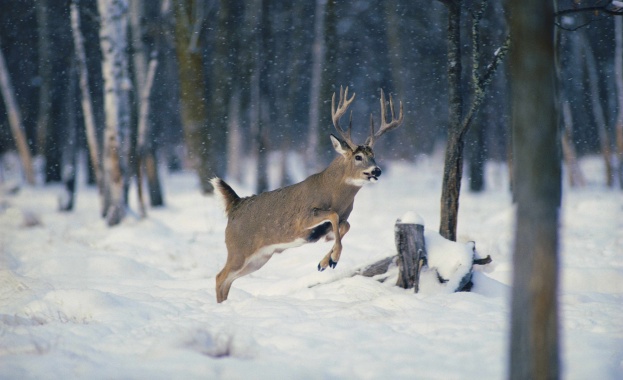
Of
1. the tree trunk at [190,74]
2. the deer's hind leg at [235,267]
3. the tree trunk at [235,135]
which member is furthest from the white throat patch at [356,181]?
the tree trunk at [235,135]

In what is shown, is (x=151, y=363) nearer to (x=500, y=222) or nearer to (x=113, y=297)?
(x=113, y=297)

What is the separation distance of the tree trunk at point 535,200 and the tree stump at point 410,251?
314 centimetres

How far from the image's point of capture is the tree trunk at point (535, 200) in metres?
3.34

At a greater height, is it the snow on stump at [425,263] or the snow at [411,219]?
the snow at [411,219]

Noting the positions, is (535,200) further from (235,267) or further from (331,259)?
(235,267)

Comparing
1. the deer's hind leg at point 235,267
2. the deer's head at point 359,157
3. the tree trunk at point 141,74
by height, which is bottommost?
the deer's hind leg at point 235,267

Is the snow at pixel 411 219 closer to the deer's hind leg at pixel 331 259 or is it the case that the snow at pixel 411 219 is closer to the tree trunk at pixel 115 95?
the deer's hind leg at pixel 331 259

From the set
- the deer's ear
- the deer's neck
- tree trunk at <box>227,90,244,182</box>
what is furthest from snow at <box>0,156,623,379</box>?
tree trunk at <box>227,90,244,182</box>

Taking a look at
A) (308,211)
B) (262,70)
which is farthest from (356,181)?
(262,70)

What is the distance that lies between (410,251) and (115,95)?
28.4 feet

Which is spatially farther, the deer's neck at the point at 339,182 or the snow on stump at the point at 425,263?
the deer's neck at the point at 339,182

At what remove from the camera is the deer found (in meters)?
7.26

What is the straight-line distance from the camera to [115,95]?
1325 centimetres

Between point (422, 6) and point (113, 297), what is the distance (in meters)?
17.2
